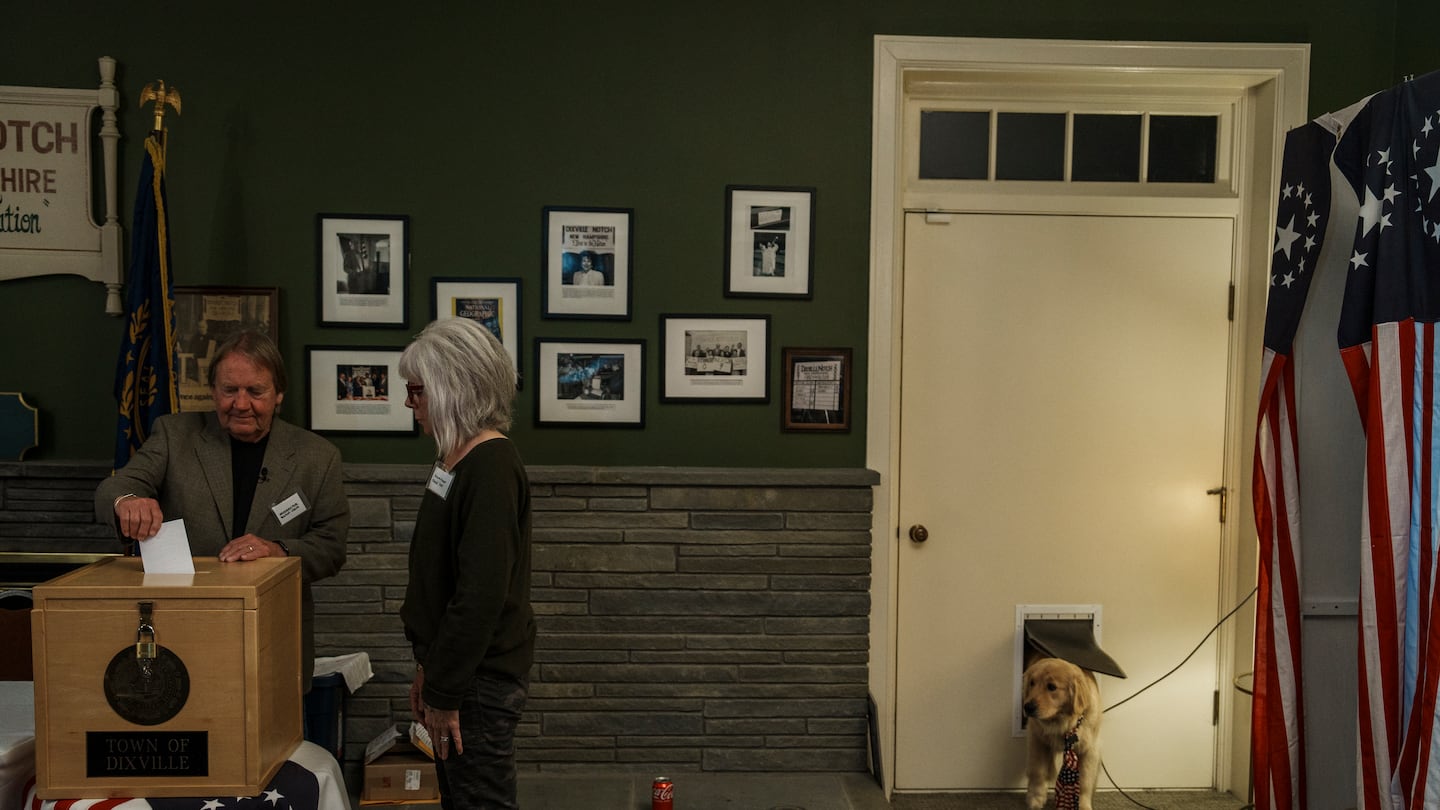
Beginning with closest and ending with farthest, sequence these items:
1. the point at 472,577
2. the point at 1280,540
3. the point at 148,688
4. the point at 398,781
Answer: the point at 148,688
the point at 472,577
the point at 1280,540
the point at 398,781

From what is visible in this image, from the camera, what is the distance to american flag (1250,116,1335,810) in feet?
8.46

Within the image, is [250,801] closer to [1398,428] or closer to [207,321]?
[207,321]

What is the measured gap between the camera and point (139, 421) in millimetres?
2648

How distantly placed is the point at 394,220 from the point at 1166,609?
282cm

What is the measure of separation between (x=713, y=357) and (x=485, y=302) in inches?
28.9

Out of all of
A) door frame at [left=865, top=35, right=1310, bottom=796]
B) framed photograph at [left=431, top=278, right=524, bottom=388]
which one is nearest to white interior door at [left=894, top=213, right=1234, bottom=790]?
door frame at [left=865, top=35, right=1310, bottom=796]

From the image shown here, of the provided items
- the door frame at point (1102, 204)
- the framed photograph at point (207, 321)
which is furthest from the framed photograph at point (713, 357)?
the framed photograph at point (207, 321)

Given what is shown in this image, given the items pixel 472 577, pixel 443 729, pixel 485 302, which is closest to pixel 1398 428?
pixel 472 577

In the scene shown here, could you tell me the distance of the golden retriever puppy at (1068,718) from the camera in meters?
2.76

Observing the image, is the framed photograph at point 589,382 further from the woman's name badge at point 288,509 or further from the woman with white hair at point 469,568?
the woman with white hair at point 469,568

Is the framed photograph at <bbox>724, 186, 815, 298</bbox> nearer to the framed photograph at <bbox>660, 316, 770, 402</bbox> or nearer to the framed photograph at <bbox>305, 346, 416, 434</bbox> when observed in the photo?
the framed photograph at <bbox>660, 316, 770, 402</bbox>

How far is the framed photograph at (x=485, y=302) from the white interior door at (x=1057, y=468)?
49.7 inches

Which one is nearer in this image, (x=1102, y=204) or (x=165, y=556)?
(x=165, y=556)

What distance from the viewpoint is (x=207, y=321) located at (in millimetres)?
2883
